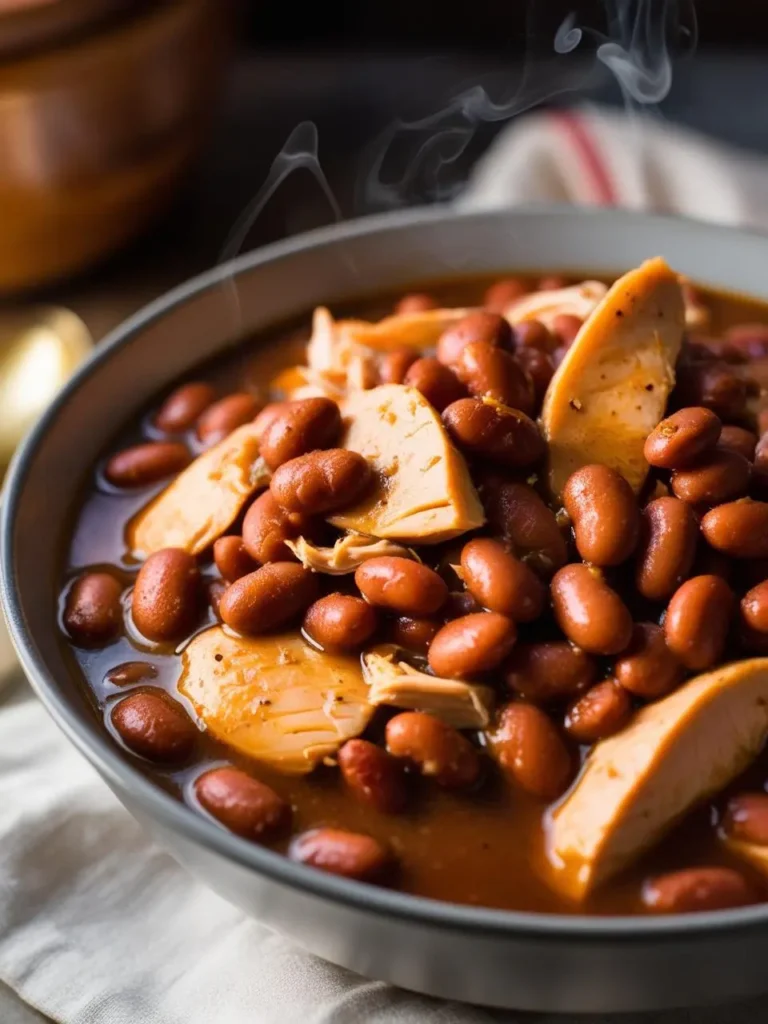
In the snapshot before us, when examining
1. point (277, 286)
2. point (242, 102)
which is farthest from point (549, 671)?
point (242, 102)

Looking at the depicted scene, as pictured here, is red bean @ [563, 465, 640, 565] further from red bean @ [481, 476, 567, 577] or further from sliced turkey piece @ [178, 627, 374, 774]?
sliced turkey piece @ [178, 627, 374, 774]

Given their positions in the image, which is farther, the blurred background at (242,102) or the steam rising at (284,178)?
the steam rising at (284,178)

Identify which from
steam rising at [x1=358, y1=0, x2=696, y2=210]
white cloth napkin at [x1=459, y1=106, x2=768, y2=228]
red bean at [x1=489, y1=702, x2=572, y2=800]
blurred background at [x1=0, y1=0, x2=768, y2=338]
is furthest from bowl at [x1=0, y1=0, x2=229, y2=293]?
red bean at [x1=489, y1=702, x2=572, y2=800]

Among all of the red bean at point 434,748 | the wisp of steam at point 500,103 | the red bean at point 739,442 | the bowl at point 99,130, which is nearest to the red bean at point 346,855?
the red bean at point 434,748

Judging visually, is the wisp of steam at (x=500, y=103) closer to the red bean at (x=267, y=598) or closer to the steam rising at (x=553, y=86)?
the steam rising at (x=553, y=86)

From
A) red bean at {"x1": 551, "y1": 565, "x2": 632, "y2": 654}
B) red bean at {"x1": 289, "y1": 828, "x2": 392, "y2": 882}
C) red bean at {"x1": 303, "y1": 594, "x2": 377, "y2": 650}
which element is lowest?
red bean at {"x1": 289, "y1": 828, "x2": 392, "y2": 882}

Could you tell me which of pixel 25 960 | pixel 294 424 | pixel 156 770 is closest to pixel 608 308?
pixel 294 424

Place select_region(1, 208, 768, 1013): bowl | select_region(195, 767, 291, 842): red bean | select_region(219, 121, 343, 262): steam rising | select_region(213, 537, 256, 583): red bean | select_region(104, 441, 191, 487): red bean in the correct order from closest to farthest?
select_region(1, 208, 768, 1013): bowl
select_region(195, 767, 291, 842): red bean
select_region(213, 537, 256, 583): red bean
select_region(104, 441, 191, 487): red bean
select_region(219, 121, 343, 262): steam rising
